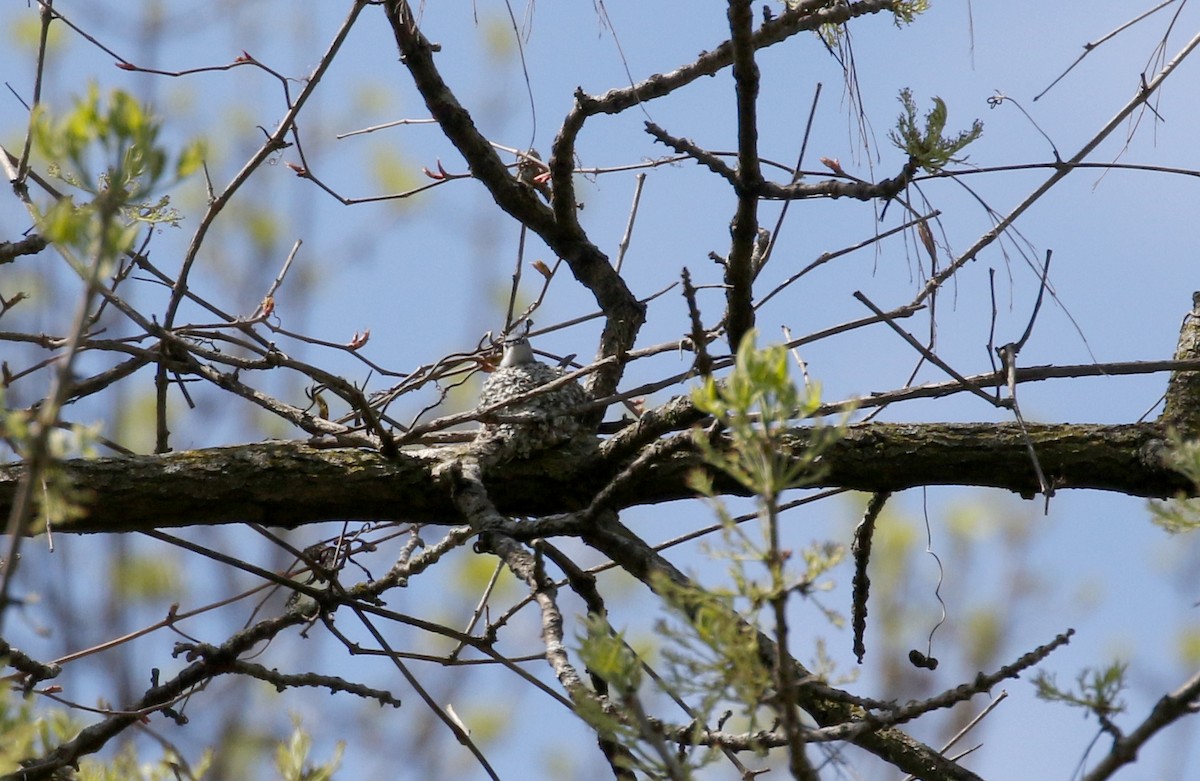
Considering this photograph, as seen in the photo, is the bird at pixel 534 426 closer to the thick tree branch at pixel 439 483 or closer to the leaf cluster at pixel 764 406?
the thick tree branch at pixel 439 483

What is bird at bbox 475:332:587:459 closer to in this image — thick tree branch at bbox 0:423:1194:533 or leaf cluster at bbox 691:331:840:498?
thick tree branch at bbox 0:423:1194:533

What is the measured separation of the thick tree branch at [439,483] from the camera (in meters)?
1.98

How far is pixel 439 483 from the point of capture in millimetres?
2018

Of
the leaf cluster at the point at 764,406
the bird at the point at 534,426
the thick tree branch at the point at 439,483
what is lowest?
the leaf cluster at the point at 764,406

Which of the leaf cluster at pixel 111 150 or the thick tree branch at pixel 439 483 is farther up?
the thick tree branch at pixel 439 483

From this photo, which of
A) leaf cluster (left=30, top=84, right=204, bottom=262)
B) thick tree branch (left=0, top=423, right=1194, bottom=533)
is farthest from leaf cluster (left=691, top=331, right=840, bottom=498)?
thick tree branch (left=0, top=423, right=1194, bottom=533)

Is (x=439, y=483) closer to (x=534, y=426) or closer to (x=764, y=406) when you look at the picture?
(x=534, y=426)

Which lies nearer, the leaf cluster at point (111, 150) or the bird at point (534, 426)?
the leaf cluster at point (111, 150)

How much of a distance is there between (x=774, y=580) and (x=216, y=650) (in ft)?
5.12

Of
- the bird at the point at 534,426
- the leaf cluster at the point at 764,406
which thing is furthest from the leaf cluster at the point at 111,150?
the bird at the point at 534,426

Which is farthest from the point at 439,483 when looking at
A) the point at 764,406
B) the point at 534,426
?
the point at 764,406

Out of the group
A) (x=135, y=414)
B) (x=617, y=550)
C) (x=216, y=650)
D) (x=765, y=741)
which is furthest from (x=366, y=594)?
(x=135, y=414)

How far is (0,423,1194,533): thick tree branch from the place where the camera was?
1.98 metres

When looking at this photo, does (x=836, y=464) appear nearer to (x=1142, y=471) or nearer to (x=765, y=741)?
(x=1142, y=471)
